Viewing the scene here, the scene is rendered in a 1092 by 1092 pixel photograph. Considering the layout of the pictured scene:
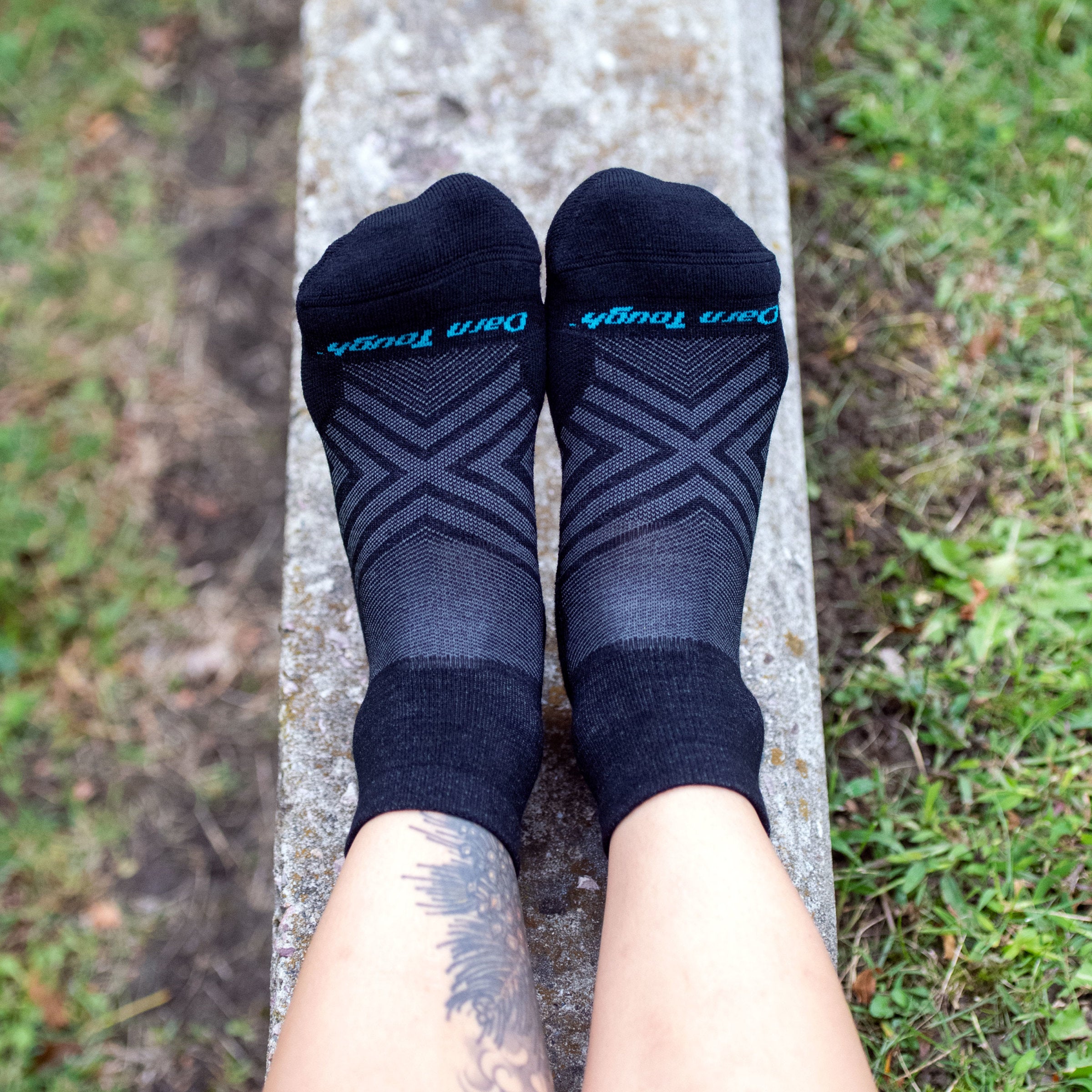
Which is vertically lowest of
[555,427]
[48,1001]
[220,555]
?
[48,1001]

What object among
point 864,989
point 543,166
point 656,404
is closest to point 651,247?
point 656,404

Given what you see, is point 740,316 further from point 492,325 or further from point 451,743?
point 451,743

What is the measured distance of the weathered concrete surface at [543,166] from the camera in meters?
1.16

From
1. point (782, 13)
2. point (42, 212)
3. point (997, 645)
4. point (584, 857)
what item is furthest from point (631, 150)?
point (42, 212)

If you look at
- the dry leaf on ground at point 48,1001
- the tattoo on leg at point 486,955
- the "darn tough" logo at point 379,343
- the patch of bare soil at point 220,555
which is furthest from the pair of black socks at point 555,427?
the dry leaf on ground at point 48,1001

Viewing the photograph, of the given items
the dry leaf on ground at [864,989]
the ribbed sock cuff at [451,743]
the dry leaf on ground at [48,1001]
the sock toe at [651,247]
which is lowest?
the dry leaf on ground at [48,1001]

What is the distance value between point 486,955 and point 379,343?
0.72m

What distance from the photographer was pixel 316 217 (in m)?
1.40

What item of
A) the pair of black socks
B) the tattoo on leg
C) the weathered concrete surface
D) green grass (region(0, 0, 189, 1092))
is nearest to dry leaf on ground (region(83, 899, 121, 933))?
green grass (region(0, 0, 189, 1092))

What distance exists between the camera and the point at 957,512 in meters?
1.42

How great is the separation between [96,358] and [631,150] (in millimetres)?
1093

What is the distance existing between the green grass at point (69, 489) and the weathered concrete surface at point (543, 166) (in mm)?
564

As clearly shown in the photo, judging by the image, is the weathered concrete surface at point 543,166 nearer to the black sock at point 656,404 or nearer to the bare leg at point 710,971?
the black sock at point 656,404

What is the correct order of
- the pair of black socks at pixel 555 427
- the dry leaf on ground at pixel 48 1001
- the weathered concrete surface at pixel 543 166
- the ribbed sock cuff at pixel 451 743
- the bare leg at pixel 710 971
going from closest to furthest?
the bare leg at pixel 710 971 → the ribbed sock cuff at pixel 451 743 → the pair of black socks at pixel 555 427 → the weathered concrete surface at pixel 543 166 → the dry leaf on ground at pixel 48 1001
